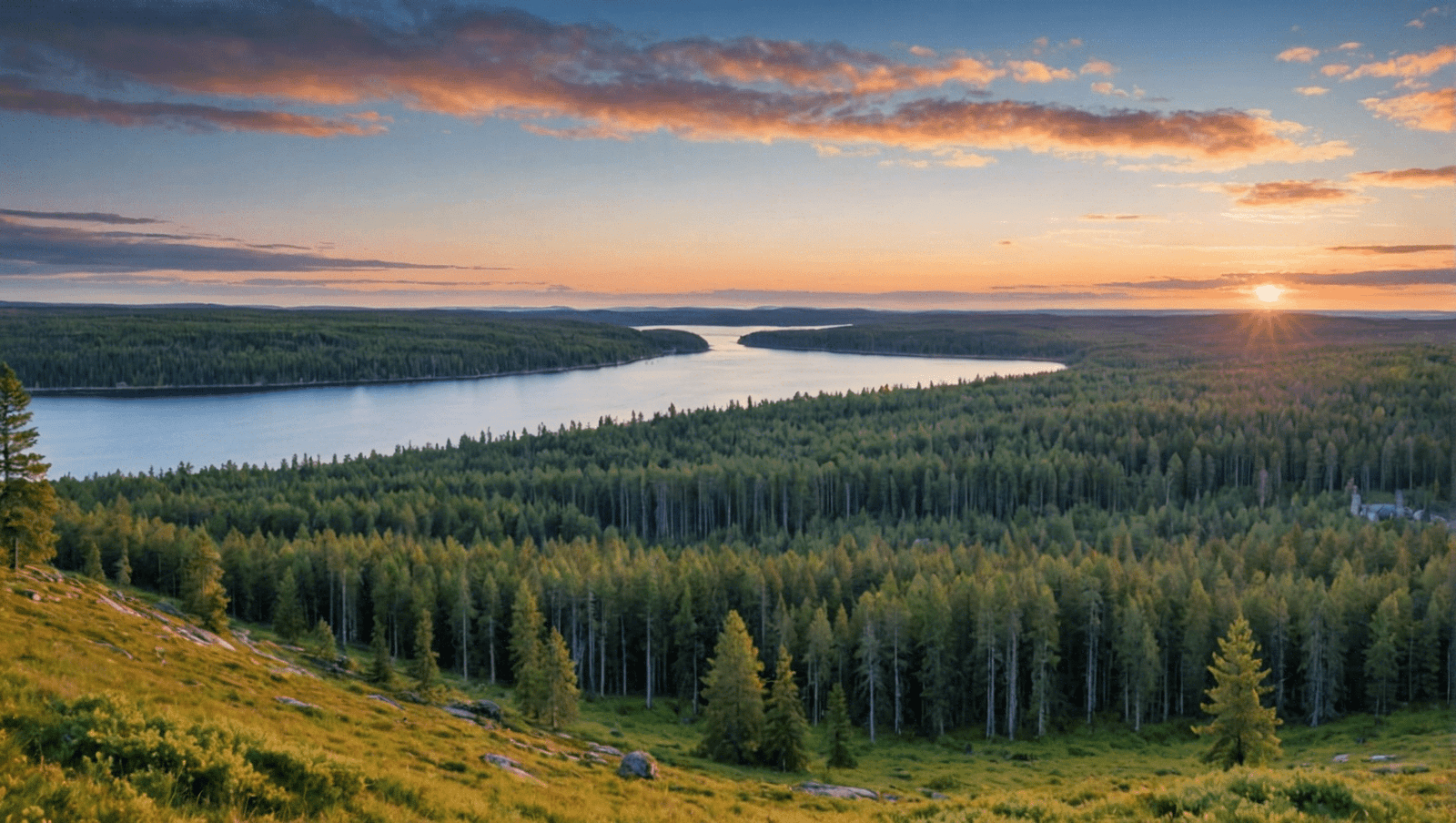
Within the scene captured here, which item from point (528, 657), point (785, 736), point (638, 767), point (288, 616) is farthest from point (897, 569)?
point (638, 767)

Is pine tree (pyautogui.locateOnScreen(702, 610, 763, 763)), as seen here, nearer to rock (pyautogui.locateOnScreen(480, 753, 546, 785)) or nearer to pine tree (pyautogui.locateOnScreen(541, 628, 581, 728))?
pine tree (pyautogui.locateOnScreen(541, 628, 581, 728))

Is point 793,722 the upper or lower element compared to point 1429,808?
lower

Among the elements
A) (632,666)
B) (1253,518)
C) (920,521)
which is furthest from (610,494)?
(1253,518)

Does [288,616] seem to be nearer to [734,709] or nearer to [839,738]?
[734,709]

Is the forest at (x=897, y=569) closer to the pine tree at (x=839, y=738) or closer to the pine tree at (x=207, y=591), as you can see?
the pine tree at (x=207, y=591)

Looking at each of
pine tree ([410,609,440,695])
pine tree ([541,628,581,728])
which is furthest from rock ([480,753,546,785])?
pine tree ([410,609,440,695])

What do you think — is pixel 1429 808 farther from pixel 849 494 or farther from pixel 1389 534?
pixel 849 494
